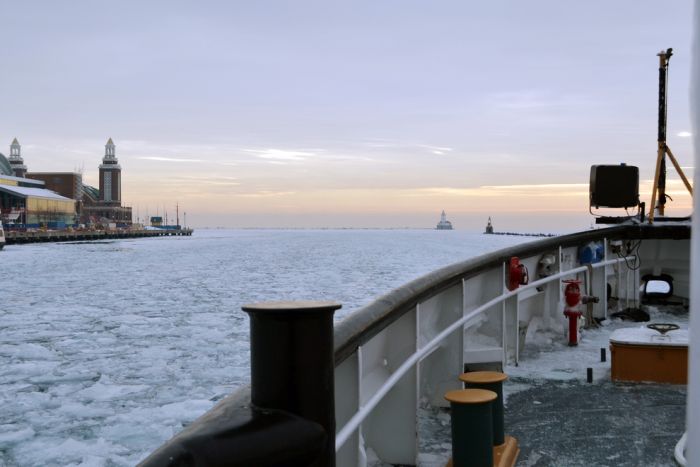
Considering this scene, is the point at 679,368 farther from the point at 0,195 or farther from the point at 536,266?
the point at 0,195

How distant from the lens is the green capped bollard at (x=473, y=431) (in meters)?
3.74

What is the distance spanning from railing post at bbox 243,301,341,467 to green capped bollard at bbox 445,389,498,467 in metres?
2.06

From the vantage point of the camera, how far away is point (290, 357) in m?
1.80

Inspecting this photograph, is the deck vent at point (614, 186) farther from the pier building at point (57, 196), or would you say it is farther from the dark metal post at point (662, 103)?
the pier building at point (57, 196)

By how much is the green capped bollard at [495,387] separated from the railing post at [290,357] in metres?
2.65

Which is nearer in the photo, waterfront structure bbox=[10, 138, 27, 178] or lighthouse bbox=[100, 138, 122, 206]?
waterfront structure bbox=[10, 138, 27, 178]

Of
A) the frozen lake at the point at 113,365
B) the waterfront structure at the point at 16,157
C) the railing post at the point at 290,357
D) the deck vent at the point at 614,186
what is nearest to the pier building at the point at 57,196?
the waterfront structure at the point at 16,157

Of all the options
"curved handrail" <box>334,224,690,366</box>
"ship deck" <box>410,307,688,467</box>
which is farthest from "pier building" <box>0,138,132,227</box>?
"ship deck" <box>410,307,688,467</box>

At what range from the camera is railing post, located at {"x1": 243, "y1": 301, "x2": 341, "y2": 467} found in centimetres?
179

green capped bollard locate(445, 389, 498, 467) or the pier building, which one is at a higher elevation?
the pier building

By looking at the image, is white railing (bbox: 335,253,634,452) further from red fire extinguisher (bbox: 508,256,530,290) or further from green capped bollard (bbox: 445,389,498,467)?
green capped bollard (bbox: 445,389,498,467)

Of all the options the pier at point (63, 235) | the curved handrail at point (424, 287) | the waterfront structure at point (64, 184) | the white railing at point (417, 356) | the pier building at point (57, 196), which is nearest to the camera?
the white railing at point (417, 356)

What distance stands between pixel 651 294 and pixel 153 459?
1060 centimetres

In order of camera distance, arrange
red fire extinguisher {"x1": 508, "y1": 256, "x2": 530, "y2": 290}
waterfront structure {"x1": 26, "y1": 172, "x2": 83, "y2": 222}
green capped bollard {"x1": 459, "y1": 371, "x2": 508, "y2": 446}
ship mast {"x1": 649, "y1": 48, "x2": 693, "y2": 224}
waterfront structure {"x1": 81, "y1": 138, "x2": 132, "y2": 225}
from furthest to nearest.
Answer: waterfront structure {"x1": 81, "y1": 138, "x2": 132, "y2": 225}
waterfront structure {"x1": 26, "y1": 172, "x2": 83, "y2": 222}
ship mast {"x1": 649, "y1": 48, "x2": 693, "y2": 224}
red fire extinguisher {"x1": 508, "y1": 256, "x2": 530, "y2": 290}
green capped bollard {"x1": 459, "y1": 371, "x2": 508, "y2": 446}
